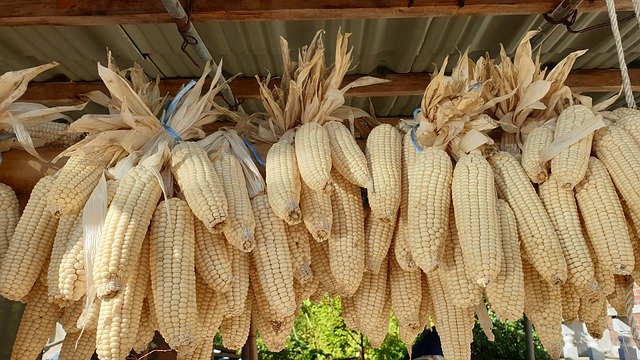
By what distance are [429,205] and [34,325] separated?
124 cm

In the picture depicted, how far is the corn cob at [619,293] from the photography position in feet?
5.79

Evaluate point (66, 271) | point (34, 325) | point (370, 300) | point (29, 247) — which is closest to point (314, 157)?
point (370, 300)

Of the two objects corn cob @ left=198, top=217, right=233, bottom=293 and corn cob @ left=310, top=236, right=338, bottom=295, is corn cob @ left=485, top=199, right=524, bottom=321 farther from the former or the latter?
corn cob @ left=198, top=217, right=233, bottom=293

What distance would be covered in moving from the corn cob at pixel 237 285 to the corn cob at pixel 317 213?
0.73ft

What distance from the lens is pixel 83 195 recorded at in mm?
1571

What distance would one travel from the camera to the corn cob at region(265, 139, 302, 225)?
1566 millimetres

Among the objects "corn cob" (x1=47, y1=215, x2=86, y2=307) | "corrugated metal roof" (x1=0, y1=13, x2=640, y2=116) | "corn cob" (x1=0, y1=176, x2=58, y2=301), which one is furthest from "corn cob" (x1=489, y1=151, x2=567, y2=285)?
"corrugated metal roof" (x1=0, y1=13, x2=640, y2=116)

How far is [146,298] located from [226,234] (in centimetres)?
32

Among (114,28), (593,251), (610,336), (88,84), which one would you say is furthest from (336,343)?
(593,251)

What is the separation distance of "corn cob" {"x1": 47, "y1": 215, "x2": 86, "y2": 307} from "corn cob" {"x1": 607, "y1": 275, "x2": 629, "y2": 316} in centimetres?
164

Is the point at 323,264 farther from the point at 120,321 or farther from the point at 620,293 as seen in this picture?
the point at 620,293

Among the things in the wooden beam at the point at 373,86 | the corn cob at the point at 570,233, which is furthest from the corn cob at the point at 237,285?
the wooden beam at the point at 373,86

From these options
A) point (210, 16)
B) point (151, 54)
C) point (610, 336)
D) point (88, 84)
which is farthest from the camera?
point (610, 336)

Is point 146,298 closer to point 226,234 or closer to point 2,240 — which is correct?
point 226,234
